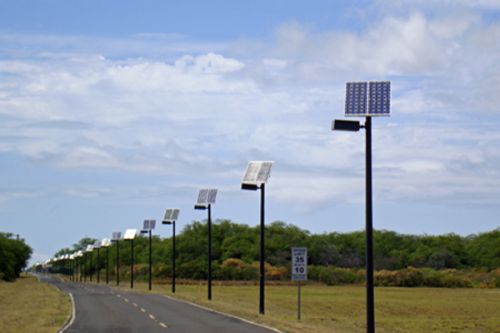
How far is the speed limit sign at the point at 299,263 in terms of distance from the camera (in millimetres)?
35938

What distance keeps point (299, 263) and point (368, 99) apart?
380 inches

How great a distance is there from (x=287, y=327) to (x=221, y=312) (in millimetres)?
10827

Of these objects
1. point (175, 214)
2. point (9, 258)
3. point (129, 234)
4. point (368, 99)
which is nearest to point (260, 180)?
point (368, 99)

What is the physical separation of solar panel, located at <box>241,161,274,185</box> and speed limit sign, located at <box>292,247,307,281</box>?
9079 millimetres

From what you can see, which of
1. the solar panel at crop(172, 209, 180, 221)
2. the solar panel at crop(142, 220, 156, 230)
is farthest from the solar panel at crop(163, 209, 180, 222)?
the solar panel at crop(142, 220, 156, 230)

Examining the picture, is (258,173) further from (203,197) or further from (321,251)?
(321,251)

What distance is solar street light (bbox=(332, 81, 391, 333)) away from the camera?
27.0m

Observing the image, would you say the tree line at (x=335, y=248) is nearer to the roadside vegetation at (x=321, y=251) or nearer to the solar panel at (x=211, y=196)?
the roadside vegetation at (x=321, y=251)

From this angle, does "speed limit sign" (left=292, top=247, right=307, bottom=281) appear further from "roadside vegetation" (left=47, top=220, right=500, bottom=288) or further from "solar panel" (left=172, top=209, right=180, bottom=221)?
"roadside vegetation" (left=47, top=220, right=500, bottom=288)

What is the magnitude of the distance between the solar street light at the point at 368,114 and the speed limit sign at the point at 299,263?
7.67 meters

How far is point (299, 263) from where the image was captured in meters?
36.0

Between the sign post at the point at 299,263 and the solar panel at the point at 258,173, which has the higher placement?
the solar panel at the point at 258,173

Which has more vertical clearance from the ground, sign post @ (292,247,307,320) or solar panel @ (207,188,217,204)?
solar panel @ (207,188,217,204)

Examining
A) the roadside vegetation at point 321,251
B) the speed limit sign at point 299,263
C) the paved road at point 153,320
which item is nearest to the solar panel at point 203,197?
the paved road at point 153,320
